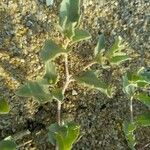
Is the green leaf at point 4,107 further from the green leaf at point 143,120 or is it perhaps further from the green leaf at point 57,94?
the green leaf at point 143,120

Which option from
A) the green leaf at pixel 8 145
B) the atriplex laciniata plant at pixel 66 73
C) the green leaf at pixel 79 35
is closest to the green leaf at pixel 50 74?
the atriplex laciniata plant at pixel 66 73

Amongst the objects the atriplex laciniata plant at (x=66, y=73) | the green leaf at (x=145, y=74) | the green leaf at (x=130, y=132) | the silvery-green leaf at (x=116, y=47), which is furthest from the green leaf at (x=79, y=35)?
the green leaf at (x=130, y=132)

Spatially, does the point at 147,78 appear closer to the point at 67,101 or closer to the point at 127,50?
the point at 127,50

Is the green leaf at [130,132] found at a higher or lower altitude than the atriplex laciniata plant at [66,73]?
lower

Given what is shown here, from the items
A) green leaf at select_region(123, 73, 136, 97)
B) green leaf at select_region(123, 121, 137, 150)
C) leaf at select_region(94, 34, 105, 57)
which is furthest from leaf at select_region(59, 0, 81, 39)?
green leaf at select_region(123, 121, 137, 150)

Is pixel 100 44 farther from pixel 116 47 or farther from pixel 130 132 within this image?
pixel 130 132

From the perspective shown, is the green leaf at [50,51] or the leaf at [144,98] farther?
the leaf at [144,98]

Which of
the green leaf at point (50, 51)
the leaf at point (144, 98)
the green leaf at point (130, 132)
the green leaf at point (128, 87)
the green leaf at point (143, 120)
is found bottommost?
the green leaf at point (130, 132)
